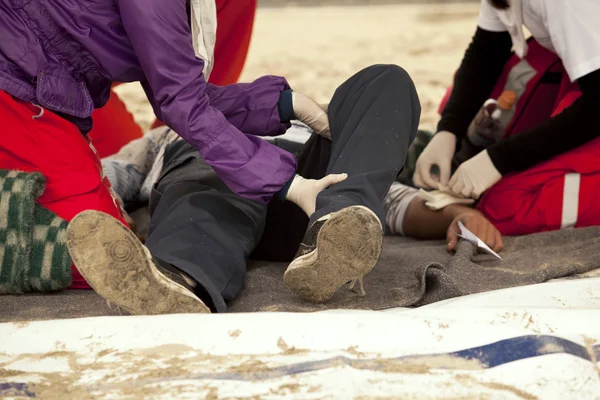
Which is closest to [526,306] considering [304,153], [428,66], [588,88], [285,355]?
[285,355]

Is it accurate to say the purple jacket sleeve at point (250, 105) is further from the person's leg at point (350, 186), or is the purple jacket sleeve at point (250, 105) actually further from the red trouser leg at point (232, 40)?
the red trouser leg at point (232, 40)

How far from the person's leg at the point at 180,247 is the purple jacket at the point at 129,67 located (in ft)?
0.33

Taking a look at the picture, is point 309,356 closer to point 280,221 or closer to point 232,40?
point 280,221

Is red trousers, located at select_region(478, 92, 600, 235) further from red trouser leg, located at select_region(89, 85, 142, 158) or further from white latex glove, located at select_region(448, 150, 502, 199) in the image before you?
red trouser leg, located at select_region(89, 85, 142, 158)

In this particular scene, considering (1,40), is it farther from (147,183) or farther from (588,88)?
(588,88)

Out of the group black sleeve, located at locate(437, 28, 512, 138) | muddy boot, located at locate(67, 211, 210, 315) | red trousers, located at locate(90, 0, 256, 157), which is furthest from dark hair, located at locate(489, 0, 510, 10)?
muddy boot, located at locate(67, 211, 210, 315)

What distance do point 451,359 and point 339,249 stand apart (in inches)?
7.6

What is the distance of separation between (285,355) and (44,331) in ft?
0.96

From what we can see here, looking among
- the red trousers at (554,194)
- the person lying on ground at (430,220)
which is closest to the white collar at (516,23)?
the red trousers at (554,194)

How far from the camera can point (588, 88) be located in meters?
1.41

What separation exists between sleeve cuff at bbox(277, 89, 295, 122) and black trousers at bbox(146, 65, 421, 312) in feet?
0.22

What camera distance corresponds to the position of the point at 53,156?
118 centimetres

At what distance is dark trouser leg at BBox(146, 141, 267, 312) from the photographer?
1.07m

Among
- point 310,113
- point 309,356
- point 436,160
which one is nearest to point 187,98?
point 310,113
